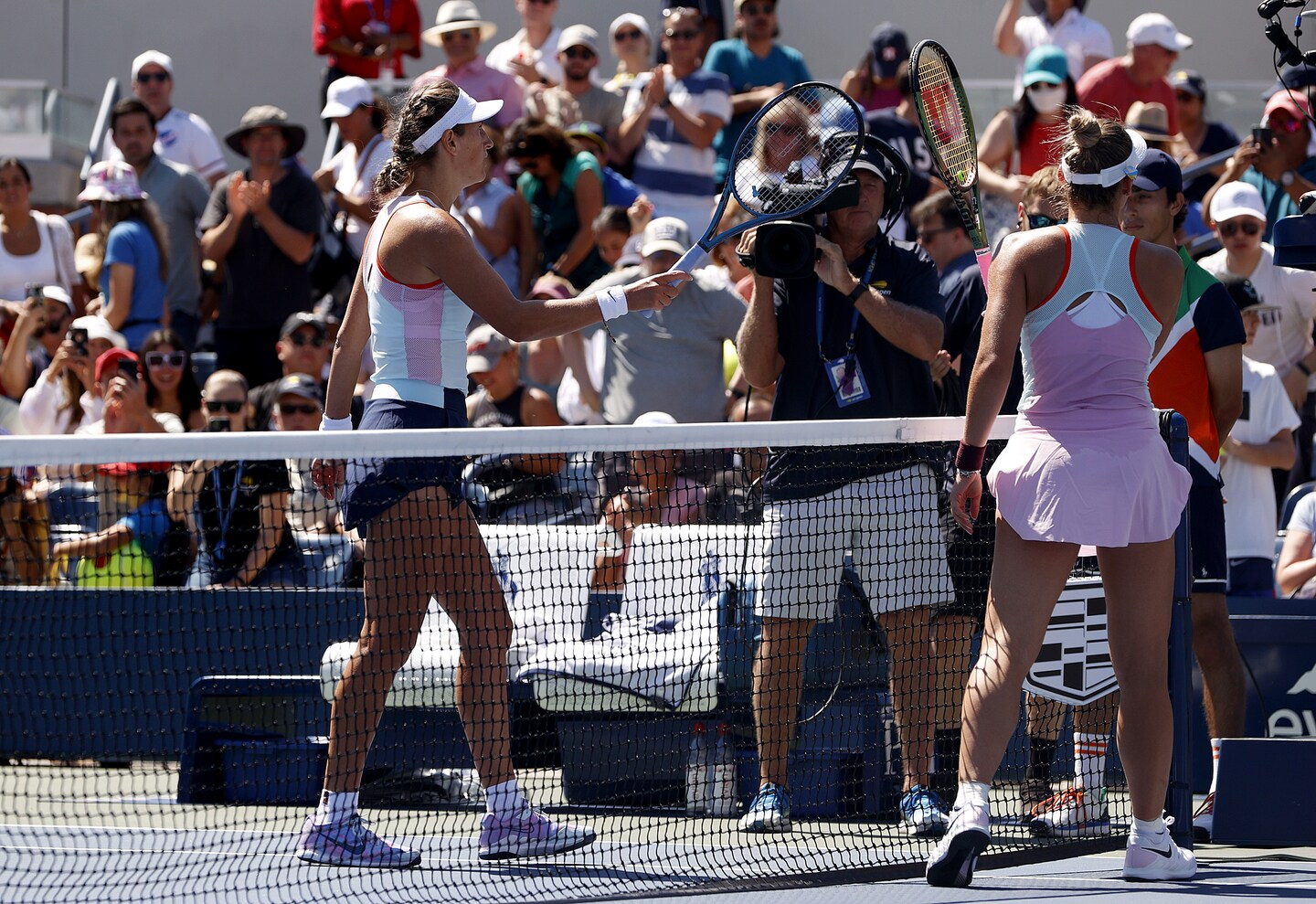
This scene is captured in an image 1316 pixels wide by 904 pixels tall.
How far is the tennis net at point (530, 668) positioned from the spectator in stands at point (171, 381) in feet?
3.70

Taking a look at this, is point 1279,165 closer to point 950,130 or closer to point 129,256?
point 950,130

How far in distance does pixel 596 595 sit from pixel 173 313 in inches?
195

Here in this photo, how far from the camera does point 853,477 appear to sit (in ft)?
17.9

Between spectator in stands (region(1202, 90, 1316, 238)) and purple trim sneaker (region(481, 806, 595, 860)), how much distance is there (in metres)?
5.81

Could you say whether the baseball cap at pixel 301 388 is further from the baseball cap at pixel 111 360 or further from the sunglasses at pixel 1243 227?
the sunglasses at pixel 1243 227

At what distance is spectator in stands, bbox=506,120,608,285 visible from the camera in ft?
32.8

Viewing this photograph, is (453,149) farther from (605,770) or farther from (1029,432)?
(605,770)

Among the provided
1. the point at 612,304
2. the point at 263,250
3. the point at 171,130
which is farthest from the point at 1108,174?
the point at 171,130

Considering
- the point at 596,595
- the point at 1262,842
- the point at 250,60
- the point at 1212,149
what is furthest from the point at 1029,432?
the point at 250,60

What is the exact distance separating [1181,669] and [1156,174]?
1.48 meters

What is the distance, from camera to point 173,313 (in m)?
10.4

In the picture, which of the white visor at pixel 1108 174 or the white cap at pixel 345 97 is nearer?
the white visor at pixel 1108 174

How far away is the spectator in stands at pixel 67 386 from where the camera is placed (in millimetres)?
9266

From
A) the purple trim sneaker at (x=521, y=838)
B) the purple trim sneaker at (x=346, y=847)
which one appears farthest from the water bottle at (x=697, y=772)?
the purple trim sneaker at (x=346, y=847)
